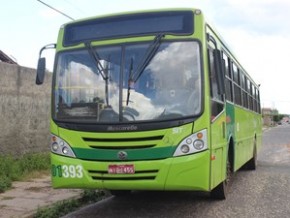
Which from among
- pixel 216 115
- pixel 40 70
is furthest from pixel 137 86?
pixel 40 70

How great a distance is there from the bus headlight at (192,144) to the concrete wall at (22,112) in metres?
6.50

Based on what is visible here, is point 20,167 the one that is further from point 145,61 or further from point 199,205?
point 145,61

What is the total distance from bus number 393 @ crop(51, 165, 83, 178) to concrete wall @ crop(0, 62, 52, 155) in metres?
5.20

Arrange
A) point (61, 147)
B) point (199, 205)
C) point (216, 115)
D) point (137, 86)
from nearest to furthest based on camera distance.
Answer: point (137, 86), point (61, 147), point (216, 115), point (199, 205)

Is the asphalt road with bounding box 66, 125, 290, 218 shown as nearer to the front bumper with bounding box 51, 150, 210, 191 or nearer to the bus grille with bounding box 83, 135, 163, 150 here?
the front bumper with bounding box 51, 150, 210, 191

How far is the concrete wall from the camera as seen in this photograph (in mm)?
12258

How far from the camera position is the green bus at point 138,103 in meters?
6.93

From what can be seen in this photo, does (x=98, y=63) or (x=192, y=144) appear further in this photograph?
(x=98, y=63)

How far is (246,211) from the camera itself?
8195mm

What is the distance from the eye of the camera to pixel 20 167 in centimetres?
1187

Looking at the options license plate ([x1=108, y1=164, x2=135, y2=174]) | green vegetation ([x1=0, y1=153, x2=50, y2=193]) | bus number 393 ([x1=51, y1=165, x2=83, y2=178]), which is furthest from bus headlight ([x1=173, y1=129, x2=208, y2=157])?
green vegetation ([x1=0, y1=153, x2=50, y2=193])

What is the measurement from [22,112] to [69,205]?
4.98m

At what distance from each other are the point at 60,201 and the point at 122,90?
2726 millimetres

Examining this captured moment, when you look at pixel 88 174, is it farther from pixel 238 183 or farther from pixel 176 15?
pixel 238 183
